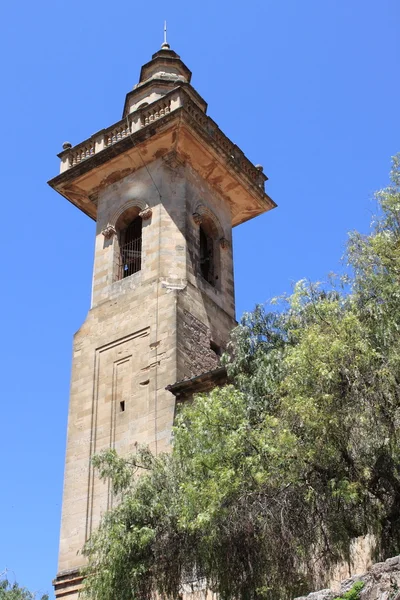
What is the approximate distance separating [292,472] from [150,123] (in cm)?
1411

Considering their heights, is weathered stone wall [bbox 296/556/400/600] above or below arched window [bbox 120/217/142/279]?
below

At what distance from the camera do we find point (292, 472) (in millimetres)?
12570

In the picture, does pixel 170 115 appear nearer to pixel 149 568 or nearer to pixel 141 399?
pixel 141 399

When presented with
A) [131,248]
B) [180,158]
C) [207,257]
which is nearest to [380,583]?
[131,248]

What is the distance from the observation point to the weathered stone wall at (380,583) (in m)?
8.58

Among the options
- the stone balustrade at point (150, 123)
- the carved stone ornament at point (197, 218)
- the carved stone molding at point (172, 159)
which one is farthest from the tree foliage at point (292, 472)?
the stone balustrade at point (150, 123)

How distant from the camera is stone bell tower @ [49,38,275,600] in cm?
1983

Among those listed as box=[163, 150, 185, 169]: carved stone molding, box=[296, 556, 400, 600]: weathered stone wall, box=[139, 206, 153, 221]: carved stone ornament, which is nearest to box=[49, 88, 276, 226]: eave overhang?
box=[163, 150, 185, 169]: carved stone molding

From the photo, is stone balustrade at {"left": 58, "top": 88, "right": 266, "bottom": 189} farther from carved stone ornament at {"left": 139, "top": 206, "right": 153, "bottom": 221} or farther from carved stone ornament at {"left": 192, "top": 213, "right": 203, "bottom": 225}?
carved stone ornament at {"left": 139, "top": 206, "right": 153, "bottom": 221}

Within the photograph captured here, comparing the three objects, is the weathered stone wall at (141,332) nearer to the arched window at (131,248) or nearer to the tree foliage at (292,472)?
the arched window at (131,248)

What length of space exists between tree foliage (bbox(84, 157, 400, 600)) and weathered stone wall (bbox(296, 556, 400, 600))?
8.84 ft

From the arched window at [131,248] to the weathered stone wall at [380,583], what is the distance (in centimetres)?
1556

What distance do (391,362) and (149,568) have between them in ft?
18.3

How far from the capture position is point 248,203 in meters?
26.8
